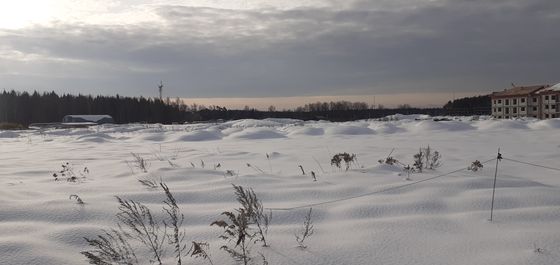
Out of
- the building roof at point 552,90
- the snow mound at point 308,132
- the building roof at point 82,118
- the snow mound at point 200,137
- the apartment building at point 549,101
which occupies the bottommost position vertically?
the snow mound at point 200,137

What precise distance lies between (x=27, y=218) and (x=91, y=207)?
49 cm

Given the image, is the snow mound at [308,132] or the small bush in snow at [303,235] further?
the snow mound at [308,132]

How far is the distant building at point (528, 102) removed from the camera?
46.8 meters

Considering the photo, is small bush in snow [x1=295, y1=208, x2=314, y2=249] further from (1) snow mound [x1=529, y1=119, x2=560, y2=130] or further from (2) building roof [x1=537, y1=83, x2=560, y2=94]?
(2) building roof [x1=537, y1=83, x2=560, y2=94]

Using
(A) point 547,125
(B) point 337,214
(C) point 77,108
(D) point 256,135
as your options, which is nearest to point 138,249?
(B) point 337,214

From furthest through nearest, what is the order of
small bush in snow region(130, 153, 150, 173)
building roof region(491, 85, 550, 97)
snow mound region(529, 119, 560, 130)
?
building roof region(491, 85, 550, 97) < snow mound region(529, 119, 560, 130) < small bush in snow region(130, 153, 150, 173)

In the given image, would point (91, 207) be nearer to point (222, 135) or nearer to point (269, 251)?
point (269, 251)

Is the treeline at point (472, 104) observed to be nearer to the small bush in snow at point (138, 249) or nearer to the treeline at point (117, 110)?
the treeline at point (117, 110)

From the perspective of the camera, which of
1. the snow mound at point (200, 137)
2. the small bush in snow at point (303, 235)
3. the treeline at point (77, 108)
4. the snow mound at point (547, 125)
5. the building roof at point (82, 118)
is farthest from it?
the treeline at point (77, 108)

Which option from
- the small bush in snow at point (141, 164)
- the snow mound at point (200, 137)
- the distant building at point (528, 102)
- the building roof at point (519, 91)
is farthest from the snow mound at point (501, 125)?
the building roof at point (519, 91)

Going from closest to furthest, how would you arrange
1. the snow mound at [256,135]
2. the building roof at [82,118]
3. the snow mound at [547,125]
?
the snow mound at [256,135] < the snow mound at [547,125] < the building roof at [82,118]

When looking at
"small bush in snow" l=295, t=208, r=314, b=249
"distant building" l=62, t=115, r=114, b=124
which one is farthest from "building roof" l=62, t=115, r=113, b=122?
"small bush in snow" l=295, t=208, r=314, b=249

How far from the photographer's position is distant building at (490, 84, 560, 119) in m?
46.8

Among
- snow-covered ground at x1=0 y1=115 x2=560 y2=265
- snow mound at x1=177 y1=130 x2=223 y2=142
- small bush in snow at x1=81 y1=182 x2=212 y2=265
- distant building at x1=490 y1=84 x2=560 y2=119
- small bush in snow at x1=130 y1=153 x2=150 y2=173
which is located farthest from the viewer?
distant building at x1=490 y1=84 x2=560 y2=119
